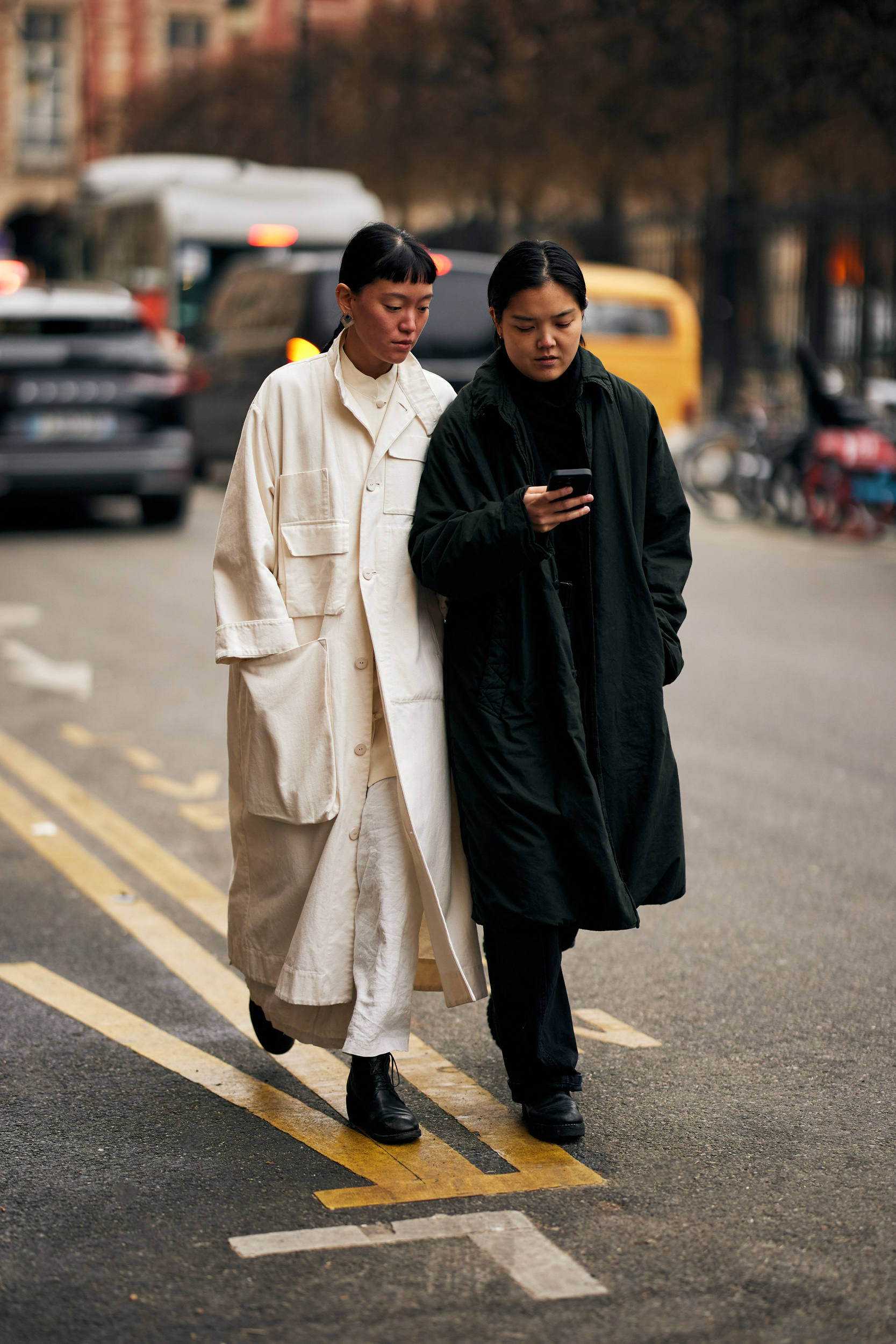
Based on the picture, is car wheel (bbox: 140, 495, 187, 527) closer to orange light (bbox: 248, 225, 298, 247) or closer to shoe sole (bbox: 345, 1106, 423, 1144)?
orange light (bbox: 248, 225, 298, 247)

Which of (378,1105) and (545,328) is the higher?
(545,328)

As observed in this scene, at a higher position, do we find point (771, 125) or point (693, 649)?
point (771, 125)

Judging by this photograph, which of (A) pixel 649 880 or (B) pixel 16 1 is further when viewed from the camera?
(B) pixel 16 1

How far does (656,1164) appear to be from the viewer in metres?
3.49

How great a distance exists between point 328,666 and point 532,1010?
2.49ft

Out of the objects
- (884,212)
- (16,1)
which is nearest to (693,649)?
(884,212)

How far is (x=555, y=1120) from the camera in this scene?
3604 millimetres

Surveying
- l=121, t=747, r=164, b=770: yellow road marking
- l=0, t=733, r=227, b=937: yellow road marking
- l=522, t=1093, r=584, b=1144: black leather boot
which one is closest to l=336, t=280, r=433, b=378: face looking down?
l=522, t=1093, r=584, b=1144: black leather boot

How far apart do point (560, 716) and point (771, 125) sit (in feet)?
70.5

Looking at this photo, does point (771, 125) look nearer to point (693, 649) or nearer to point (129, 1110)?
point (693, 649)

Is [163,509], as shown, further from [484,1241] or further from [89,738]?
[484,1241]

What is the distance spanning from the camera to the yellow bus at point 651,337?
61.7ft

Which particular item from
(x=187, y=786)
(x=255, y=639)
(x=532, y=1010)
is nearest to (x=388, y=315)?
(x=255, y=639)

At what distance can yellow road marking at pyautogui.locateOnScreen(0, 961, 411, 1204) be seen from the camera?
3537 millimetres
